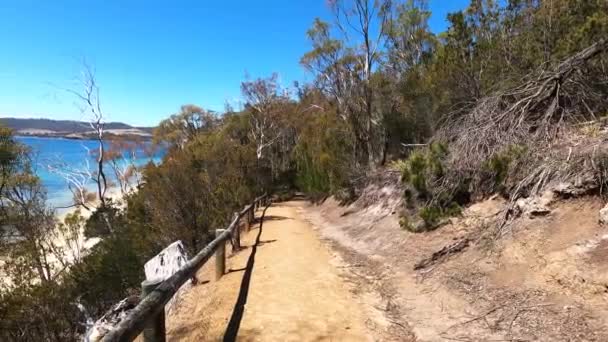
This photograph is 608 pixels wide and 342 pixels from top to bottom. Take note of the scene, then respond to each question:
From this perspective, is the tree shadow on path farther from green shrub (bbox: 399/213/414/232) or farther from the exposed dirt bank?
green shrub (bbox: 399/213/414/232)

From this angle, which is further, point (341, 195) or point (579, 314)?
point (341, 195)

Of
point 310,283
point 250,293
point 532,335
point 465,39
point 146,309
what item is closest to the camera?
point 146,309

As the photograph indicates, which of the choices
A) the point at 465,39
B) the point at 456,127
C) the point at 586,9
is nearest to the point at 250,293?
the point at 456,127

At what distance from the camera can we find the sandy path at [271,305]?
4.42 metres

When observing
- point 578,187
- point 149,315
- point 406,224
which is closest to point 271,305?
point 149,315

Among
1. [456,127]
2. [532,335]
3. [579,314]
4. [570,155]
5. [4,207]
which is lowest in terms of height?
[4,207]

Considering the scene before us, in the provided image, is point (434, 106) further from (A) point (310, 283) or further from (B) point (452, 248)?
(A) point (310, 283)

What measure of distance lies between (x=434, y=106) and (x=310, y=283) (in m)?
13.4

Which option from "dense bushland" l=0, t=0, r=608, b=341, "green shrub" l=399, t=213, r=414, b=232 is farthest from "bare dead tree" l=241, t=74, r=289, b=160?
"green shrub" l=399, t=213, r=414, b=232

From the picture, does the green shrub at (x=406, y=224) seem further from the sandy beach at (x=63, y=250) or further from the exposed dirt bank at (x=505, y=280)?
the sandy beach at (x=63, y=250)

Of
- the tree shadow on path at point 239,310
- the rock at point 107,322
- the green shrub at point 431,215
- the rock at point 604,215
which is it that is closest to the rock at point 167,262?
the rock at point 107,322

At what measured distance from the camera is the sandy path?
442 centimetres

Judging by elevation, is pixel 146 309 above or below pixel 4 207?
above

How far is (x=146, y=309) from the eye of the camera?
130 inches
